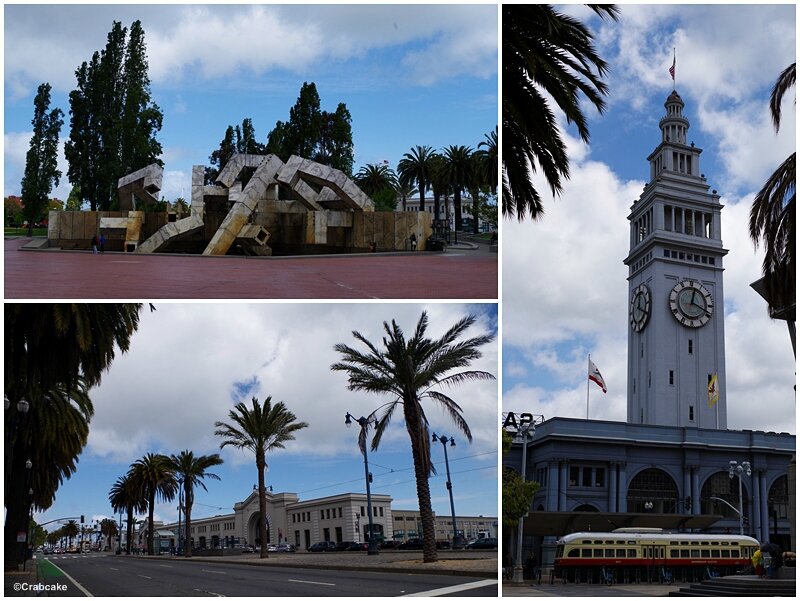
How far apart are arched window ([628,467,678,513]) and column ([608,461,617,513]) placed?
2172 mm

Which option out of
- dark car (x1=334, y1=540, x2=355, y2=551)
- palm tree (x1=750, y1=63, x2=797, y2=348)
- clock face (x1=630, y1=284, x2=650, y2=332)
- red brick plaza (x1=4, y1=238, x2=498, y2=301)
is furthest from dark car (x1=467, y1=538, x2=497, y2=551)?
clock face (x1=630, y1=284, x2=650, y2=332)

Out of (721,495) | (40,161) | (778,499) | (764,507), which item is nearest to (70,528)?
(40,161)

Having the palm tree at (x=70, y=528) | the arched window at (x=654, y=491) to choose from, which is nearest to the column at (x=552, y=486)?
the arched window at (x=654, y=491)

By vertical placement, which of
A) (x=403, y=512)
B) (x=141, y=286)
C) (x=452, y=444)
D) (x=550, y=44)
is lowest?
(x=403, y=512)

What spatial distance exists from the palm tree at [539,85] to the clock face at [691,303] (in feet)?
231

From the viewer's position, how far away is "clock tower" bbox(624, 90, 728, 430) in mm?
81188

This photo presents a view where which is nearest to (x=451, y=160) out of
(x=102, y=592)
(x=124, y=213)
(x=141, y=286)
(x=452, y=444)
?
(x=124, y=213)

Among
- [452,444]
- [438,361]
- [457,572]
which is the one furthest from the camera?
[452,444]

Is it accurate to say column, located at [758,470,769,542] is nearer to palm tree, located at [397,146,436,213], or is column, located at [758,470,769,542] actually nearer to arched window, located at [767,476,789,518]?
arched window, located at [767,476,789,518]

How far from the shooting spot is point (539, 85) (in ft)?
49.7

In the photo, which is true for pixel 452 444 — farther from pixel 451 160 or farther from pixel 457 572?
pixel 451 160

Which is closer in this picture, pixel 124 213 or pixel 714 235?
pixel 124 213

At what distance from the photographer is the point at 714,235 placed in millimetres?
87562

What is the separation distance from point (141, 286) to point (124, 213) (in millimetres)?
26022
